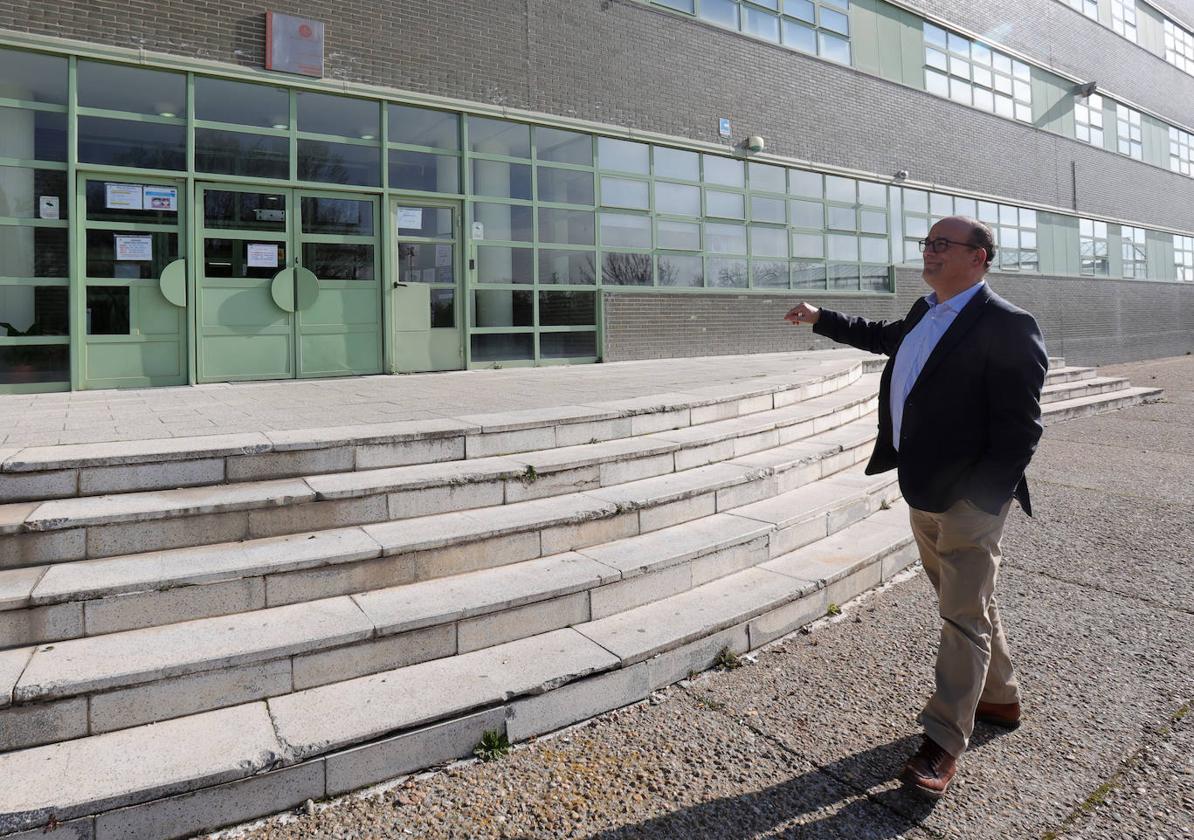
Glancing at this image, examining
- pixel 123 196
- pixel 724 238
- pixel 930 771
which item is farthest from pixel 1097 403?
pixel 123 196

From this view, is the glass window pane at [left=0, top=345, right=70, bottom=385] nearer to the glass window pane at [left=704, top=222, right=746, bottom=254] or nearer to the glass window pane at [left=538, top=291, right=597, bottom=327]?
the glass window pane at [left=538, top=291, right=597, bottom=327]

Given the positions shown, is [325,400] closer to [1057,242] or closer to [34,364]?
[34,364]

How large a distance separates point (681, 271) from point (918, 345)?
10356 mm

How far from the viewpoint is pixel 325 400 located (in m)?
7.23

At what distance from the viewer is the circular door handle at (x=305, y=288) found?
9.55 m

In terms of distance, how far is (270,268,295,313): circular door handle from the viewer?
9398 millimetres

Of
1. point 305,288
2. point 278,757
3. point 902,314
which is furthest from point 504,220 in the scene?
point 902,314

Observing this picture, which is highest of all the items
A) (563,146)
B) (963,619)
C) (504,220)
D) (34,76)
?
(563,146)

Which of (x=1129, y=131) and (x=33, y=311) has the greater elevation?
(x=1129, y=131)

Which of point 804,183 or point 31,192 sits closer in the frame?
point 31,192

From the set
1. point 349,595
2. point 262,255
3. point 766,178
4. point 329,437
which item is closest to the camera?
point 349,595

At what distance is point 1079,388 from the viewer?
524 inches

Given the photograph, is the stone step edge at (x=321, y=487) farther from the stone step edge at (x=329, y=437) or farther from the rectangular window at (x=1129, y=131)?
the rectangular window at (x=1129, y=131)

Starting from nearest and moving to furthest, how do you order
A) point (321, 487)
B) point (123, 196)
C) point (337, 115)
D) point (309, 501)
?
point (309, 501) < point (321, 487) < point (123, 196) < point (337, 115)
